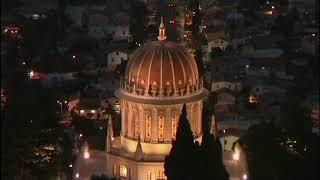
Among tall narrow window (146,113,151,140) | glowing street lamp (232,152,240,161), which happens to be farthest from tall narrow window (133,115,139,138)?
glowing street lamp (232,152,240,161)

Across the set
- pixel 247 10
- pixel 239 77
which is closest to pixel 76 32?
pixel 247 10

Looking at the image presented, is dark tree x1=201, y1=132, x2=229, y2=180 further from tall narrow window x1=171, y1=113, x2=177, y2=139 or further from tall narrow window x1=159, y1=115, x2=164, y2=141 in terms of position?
tall narrow window x1=159, y1=115, x2=164, y2=141

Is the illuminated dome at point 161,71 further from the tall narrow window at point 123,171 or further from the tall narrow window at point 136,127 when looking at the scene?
the tall narrow window at point 123,171

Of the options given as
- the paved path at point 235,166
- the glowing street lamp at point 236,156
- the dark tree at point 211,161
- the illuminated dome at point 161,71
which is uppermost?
the illuminated dome at point 161,71

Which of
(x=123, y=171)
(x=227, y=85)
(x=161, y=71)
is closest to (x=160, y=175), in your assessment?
(x=123, y=171)

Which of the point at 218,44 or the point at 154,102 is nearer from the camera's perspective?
the point at 154,102

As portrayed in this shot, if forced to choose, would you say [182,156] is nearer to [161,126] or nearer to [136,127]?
[161,126]

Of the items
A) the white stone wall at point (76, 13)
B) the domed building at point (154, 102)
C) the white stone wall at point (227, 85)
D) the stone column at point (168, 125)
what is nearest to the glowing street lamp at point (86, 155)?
the domed building at point (154, 102)
